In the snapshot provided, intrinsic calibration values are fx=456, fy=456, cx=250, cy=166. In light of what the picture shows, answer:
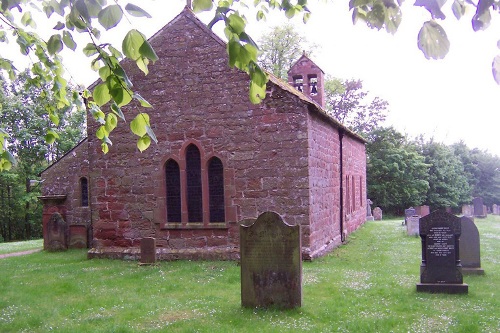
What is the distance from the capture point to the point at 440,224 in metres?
9.12

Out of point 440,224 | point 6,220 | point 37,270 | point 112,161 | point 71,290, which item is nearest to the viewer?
point 440,224

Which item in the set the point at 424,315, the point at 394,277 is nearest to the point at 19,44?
the point at 424,315

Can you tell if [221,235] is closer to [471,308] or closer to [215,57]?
[215,57]

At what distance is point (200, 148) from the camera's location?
13.2m

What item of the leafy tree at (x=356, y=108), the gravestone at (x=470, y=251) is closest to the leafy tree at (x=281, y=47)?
the leafy tree at (x=356, y=108)

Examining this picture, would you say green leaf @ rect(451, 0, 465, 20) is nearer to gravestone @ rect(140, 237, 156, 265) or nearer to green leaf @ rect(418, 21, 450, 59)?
green leaf @ rect(418, 21, 450, 59)

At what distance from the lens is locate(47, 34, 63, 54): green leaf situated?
3217 mm

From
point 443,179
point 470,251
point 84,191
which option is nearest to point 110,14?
point 470,251

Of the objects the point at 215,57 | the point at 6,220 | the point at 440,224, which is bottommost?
the point at 6,220

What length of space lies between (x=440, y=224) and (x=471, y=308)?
6.15ft

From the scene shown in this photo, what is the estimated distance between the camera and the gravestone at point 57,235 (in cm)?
1761

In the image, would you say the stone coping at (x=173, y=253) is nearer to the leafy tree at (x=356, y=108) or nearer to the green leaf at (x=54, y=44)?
the green leaf at (x=54, y=44)

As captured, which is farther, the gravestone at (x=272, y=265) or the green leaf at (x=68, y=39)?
the gravestone at (x=272, y=265)

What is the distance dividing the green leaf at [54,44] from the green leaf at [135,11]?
46.7 inches
